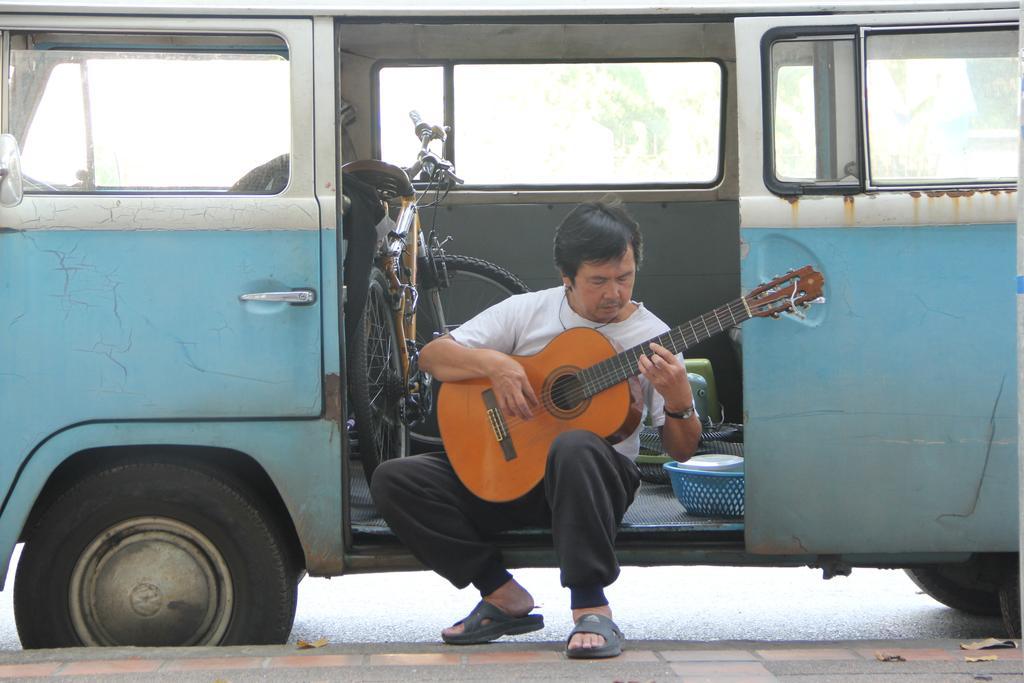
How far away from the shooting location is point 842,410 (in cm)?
389

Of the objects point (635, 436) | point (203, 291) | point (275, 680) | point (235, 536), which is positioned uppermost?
point (203, 291)

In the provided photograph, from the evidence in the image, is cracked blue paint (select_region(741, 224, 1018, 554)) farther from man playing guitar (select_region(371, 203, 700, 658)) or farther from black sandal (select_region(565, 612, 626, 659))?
black sandal (select_region(565, 612, 626, 659))

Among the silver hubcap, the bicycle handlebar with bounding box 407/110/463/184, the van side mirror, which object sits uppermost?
the bicycle handlebar with bounding box 407/110/463/184

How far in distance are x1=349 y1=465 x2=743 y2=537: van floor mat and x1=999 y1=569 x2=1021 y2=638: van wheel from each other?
34.8 inches

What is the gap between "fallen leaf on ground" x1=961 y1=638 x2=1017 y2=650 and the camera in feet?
12.9

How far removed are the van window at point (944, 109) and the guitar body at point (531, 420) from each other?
1.07 meters

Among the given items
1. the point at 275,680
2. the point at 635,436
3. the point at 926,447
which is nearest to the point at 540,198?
the point at 635,436

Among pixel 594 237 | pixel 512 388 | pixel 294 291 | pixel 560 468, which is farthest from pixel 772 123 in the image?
pixel 294 291

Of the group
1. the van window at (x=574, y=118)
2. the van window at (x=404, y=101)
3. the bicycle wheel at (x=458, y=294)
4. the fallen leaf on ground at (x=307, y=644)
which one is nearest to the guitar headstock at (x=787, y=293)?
the fallen leaf on ground at (x=307, y=644)

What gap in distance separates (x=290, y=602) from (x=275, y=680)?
49 centimetres

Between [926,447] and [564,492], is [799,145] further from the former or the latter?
[564,492]

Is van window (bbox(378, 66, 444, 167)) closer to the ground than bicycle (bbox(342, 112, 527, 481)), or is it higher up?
higher up

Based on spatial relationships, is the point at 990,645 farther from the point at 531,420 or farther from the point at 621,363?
the point at 531,420

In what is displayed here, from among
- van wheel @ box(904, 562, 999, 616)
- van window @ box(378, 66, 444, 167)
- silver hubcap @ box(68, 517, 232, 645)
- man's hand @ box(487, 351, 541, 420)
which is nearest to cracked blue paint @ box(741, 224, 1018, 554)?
man's hand @ box(487, 351, 541, 420)
